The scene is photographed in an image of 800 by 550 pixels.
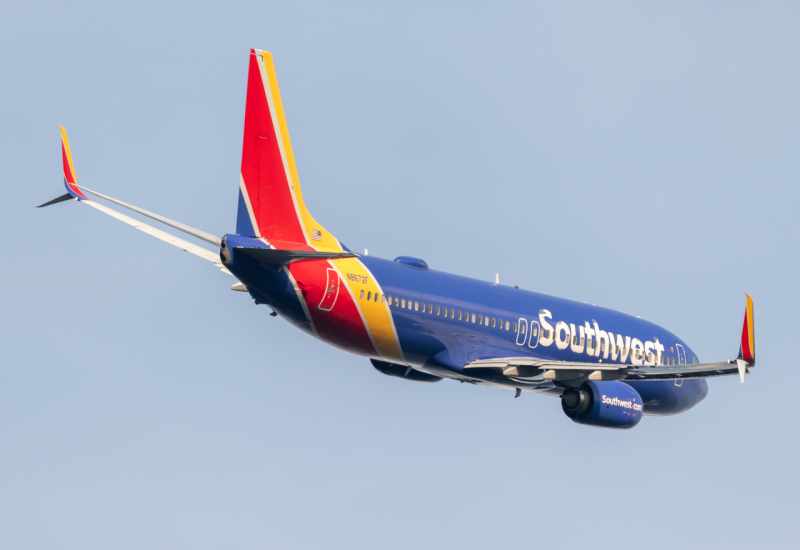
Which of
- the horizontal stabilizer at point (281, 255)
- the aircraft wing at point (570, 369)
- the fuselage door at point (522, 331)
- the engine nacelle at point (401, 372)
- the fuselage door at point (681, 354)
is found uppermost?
the fuselage door at point (681, 354)

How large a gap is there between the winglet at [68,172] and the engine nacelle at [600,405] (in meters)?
19.9

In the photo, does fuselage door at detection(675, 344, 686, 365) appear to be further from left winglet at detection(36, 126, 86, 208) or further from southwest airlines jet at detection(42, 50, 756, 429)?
left winglet at detection(36, 126, 86, 208)

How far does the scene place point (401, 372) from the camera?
43312 mm

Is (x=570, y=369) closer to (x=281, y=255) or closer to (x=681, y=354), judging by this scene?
(x=281, y=255)

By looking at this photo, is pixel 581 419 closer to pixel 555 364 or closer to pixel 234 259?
pixel 555 364

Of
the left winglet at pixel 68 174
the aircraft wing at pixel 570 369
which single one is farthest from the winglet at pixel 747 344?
the left winglet at pixel 68 174

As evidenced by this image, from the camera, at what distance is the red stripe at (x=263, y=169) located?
35.7m

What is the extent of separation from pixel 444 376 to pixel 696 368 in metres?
10.4

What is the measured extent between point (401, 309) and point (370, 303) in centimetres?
140

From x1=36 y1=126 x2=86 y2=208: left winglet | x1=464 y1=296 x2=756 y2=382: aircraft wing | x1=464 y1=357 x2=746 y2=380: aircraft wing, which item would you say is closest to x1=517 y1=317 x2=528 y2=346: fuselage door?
x1=464 y1=296 x2=756 y2=382: aircraft wing

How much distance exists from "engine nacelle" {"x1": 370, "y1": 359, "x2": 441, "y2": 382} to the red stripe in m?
8.43

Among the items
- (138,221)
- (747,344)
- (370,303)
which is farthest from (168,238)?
(747,344)

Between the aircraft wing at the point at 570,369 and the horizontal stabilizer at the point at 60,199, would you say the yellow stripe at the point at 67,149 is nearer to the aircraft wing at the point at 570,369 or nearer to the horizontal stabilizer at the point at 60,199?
the horizontal stabilizer at the point at 60,199

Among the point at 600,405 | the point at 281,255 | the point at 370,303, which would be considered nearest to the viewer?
the point at 281,255
